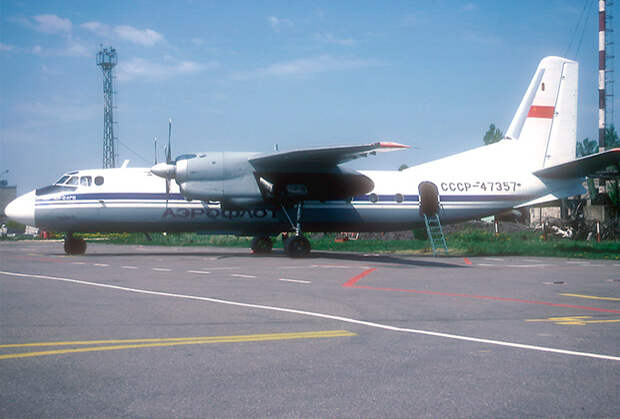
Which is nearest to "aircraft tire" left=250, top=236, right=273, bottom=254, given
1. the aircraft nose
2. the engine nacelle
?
the engine nacelle

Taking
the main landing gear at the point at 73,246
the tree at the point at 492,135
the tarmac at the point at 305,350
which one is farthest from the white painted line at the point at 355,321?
the tree at the point at 492,135

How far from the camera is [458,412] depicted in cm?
413

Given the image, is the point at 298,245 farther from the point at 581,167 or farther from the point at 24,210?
the point at 581,167

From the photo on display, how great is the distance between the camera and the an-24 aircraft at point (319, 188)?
20797 mm

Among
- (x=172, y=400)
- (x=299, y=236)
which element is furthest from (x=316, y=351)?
(x=299, y=236)

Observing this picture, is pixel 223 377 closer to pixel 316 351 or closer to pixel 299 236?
pixel 316 351

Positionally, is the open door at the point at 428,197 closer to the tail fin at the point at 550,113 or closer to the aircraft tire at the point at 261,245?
the tail fin at the point at 550,113

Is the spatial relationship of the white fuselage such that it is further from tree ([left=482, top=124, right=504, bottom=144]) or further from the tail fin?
tree ([left=482, top=124, right=504, bottom=144])

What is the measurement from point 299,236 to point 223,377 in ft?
54.3

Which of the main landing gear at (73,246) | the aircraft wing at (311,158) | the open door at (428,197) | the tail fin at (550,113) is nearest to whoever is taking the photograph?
the aircraft wing at (311,158)

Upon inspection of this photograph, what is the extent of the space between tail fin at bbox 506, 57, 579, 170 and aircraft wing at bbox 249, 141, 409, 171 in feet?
29.9

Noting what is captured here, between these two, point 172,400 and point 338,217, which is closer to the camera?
point 172,400

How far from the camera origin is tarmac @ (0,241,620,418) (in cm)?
430

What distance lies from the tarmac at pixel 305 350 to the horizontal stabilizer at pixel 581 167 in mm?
9465
